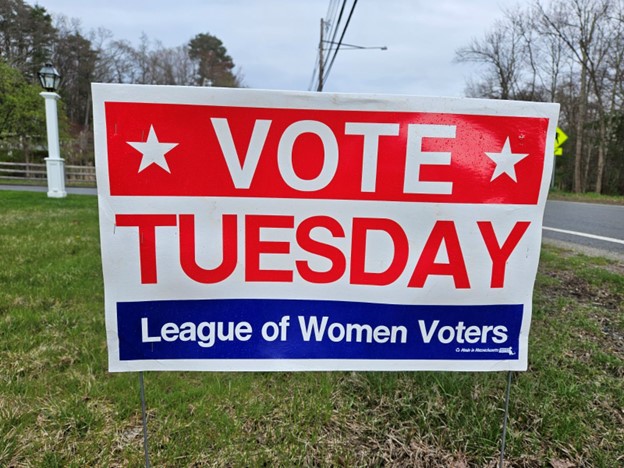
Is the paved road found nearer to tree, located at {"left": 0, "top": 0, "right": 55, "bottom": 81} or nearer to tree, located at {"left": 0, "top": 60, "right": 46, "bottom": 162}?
tree, located at {"left": 0, "top": 60, "right": 46, "bottom": 162}

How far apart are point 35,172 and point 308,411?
31.3 meters

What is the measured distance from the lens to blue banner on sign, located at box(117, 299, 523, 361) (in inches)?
61.0

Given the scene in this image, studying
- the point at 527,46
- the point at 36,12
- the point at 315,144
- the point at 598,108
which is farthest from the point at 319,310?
the point at 36,12

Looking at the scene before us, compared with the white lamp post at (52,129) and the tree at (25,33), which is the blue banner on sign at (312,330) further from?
the tree at (25,33)

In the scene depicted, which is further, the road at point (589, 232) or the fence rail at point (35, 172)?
the fence rail at point (35, 172)

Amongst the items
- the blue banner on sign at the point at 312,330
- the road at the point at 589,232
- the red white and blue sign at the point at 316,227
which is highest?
the red white and blue sign at the point at 316,227

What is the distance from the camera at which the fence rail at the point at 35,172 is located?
2708 cm

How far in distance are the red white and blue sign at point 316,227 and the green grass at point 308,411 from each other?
1.92ft

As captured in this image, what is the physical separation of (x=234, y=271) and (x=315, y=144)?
0.56 meters

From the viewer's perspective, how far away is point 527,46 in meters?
31.0

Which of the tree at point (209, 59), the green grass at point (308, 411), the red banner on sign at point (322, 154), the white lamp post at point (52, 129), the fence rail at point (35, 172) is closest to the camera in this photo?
the red banner on sign at point (322, 154)

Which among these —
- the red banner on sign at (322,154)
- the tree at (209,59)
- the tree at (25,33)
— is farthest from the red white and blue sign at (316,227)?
the tree at (209,59)

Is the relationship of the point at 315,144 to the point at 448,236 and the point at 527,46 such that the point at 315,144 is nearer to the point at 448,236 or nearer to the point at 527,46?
the point at 448,236

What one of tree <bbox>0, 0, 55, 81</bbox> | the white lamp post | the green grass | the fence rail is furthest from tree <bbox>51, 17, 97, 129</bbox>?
the green grass
